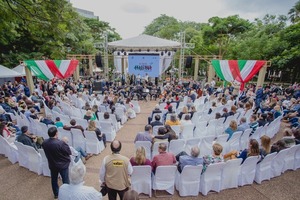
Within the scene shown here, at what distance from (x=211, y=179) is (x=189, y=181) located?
0.44 metres

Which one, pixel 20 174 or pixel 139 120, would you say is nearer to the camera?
pixel 20 174

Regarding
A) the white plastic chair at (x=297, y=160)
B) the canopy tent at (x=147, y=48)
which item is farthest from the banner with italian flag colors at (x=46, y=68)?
the white plastic chair at (x=297, y=160)

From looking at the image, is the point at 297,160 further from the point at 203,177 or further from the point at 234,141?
the point at 203,177

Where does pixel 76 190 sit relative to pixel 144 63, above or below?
below

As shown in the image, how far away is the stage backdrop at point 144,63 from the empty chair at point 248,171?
12.1 meters

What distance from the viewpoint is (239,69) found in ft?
31.7

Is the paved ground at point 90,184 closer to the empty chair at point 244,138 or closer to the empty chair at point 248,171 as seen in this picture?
the empty chair at point 248,171

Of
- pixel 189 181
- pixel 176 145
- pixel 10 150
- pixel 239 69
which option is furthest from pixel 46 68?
pixel 239 69

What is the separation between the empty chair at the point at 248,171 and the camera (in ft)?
11.7

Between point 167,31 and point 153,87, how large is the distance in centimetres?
2046

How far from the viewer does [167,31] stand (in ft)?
101

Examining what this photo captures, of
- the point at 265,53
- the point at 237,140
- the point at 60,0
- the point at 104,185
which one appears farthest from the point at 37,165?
the point at 265,53

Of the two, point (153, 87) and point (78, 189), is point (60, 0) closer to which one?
point (78, 189)

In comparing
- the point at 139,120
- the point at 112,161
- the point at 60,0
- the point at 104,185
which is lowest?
the point at 139,120
